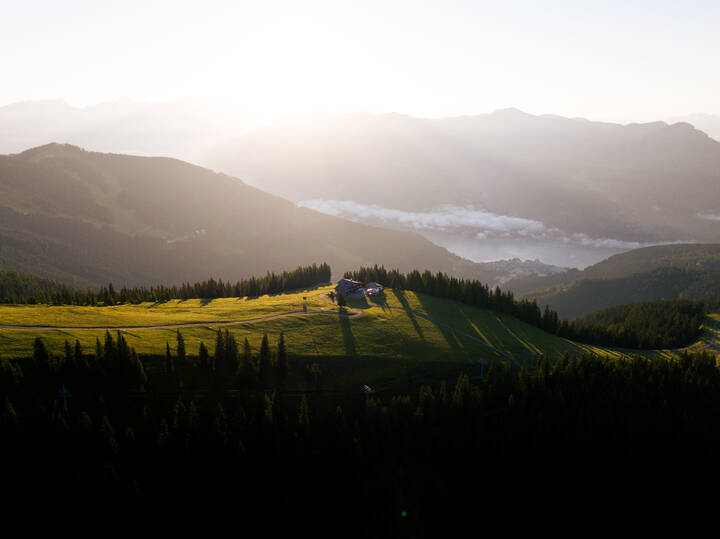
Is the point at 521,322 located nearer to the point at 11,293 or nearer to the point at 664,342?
the point at 664,342

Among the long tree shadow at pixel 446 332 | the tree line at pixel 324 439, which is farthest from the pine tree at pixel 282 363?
the long tree shadow at pixel 446 332

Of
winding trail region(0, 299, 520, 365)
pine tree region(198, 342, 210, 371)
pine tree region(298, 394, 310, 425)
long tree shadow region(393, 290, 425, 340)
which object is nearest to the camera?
pine tree region(298, 394, 310, 425)

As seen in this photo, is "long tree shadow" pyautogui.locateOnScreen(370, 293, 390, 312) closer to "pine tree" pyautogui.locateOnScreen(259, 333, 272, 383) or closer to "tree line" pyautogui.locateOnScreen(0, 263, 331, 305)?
"tree line" pyautogui.locateOnScreen(0, 263, 331, 305)


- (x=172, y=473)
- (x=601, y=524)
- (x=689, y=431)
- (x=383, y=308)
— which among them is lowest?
(x=601, y=524)

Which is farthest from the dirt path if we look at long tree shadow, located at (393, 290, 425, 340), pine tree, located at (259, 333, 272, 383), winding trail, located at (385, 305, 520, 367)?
pine tree, located at (259, 333, 272, 383)

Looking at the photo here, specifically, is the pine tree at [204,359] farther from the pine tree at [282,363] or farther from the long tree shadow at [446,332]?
the long tree shadow at [446,332]

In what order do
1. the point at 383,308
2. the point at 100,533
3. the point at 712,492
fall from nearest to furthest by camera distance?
the point at 100,533 < the point at 712,492 < the point at 383,308

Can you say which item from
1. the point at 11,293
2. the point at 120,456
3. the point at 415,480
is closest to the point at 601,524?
the point at 415,480
